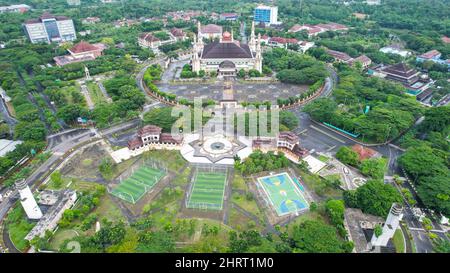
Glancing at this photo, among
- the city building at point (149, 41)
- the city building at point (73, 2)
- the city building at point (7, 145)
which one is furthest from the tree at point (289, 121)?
the city building at point (73, 2)

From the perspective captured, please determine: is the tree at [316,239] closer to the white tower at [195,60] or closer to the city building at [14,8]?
the white tower at [195,60]

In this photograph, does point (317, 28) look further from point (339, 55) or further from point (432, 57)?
point (432, 57)

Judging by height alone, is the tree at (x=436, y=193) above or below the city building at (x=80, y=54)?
below

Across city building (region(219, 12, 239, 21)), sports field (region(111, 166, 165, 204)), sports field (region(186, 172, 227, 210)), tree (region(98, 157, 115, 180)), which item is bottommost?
sports field (region(186, 172, 227, 210))

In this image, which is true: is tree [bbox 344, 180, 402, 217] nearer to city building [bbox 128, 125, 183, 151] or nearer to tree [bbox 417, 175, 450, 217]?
tree [bbox 417, 175, 450, 217]

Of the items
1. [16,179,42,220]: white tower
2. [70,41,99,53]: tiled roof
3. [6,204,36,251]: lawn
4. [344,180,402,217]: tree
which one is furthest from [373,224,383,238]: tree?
[70,41,99,53]: tiled roof

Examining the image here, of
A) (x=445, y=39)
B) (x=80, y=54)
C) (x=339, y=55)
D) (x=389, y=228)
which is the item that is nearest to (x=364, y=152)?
(x=389, y=228)
